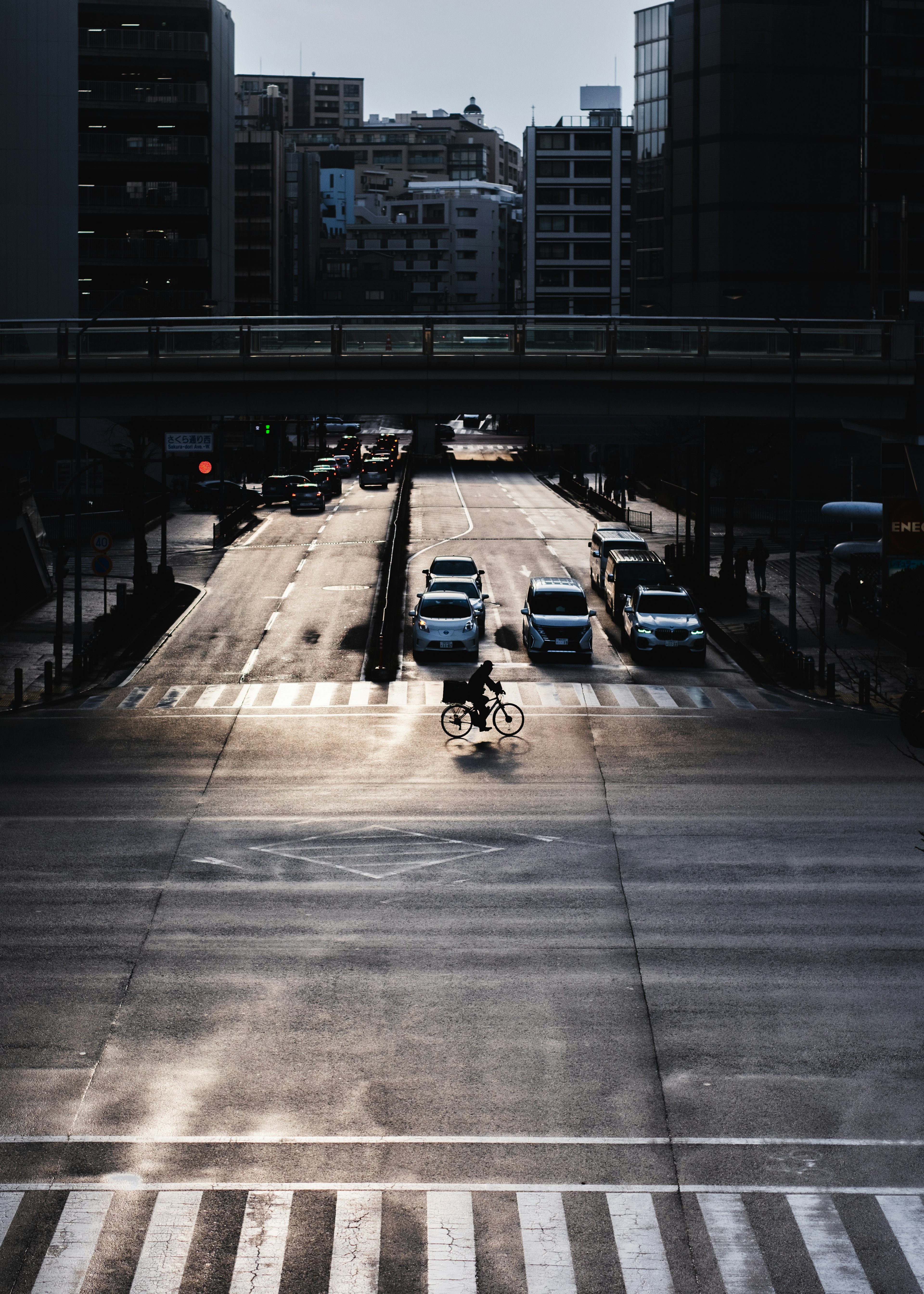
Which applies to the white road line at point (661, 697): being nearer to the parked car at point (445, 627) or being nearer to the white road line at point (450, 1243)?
the parked car at point (445, 627)

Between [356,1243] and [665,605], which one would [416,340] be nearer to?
[665,605]

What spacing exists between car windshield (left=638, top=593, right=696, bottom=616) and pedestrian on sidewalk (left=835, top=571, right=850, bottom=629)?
24.0 feet

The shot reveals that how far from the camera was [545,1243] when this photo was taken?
11141 millimetres

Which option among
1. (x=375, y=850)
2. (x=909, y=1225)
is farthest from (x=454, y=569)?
(x=909, y=1225)

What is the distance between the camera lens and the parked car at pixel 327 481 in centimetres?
9625

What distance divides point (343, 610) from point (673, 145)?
63651mm

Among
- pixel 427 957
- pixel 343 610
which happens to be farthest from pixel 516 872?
pixel 343 610

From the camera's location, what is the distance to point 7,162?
7969cm

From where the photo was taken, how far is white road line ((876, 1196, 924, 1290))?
35.7 ft

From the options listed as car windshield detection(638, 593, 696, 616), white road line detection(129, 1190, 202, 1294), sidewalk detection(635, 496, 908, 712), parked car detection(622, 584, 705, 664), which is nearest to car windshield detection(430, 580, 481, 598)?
parked car detection(622, 584, 705, 664)

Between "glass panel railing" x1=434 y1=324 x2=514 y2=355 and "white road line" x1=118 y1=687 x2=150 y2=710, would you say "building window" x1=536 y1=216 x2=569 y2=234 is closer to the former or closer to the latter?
"glass panel railing" x1=434 y1=324 x2=514 y2=355

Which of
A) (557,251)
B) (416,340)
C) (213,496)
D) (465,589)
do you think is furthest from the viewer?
(557,251)

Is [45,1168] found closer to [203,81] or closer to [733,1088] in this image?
[733,1088]

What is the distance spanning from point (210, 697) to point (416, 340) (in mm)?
11182
